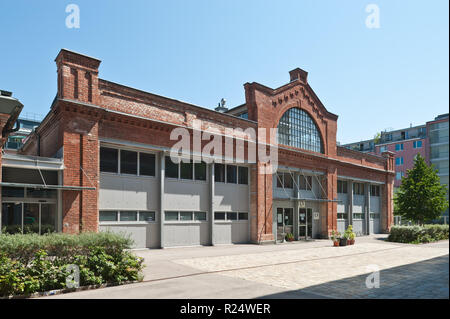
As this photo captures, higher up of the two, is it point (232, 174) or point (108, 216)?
point (232, 174)

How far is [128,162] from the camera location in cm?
1762

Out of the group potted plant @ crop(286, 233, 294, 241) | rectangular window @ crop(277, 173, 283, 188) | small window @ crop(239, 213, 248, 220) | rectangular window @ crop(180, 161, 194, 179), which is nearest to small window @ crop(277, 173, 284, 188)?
rectangular window @ crop(277, 173, 283, 188)

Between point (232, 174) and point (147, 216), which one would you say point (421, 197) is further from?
point (147, 216)

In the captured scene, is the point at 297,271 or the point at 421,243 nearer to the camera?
the point at 297,271

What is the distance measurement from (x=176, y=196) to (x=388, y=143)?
68073mm

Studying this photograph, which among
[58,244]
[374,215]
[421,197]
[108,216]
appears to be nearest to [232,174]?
[108,216]

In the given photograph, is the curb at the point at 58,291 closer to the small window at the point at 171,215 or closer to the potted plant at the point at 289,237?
the small window at the point at 171,215

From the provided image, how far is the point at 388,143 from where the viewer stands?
248ft

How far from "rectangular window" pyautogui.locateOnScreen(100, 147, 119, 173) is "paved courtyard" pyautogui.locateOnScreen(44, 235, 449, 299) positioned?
4.25 m

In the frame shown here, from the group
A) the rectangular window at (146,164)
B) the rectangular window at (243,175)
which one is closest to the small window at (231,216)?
the rectangular window at (243,175)

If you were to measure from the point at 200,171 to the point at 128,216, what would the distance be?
16.5ft
